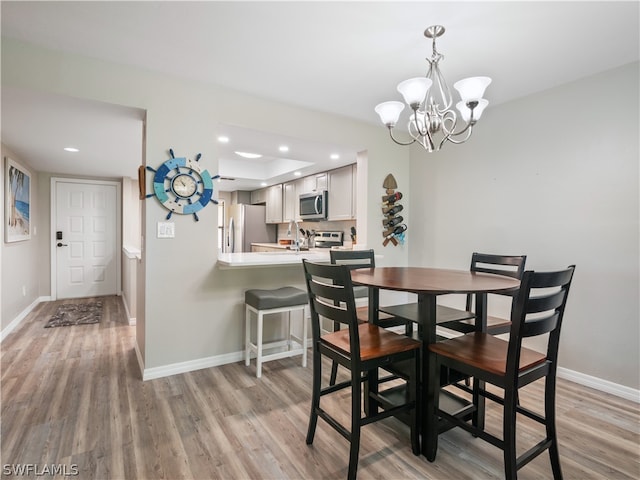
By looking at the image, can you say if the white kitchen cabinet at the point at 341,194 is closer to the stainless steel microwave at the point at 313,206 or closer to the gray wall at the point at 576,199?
the stainless steel microwave at the point at 313,206

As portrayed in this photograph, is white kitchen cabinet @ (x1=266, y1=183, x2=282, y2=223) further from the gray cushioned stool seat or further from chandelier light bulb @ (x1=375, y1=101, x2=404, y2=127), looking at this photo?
chandelier light bulb @ (x1=375, y1=101, x2=404, y2=127)

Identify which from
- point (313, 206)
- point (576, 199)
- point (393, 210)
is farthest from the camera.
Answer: point (313, 206)

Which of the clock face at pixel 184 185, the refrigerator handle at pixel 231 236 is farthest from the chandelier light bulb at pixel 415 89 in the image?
the refrigerator handle at pixel 231 236

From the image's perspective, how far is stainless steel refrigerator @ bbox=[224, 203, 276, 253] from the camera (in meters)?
6.64

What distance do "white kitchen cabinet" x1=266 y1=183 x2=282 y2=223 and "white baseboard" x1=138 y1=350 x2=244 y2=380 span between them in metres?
3.57

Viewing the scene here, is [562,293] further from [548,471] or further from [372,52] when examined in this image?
[372,52]

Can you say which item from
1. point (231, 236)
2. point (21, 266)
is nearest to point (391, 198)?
point (231, 236)

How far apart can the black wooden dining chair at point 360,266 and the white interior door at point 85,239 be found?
191 inches

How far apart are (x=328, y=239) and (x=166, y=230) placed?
112 inches

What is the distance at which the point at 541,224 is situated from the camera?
284 centimetres

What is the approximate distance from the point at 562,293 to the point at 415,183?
99.4 inches

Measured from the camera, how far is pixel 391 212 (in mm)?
3715

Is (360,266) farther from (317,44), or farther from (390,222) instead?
(317,44)

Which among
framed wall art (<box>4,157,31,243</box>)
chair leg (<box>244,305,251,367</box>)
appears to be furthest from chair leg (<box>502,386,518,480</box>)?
framed wall art (<box>4,157,31,243</box>)
